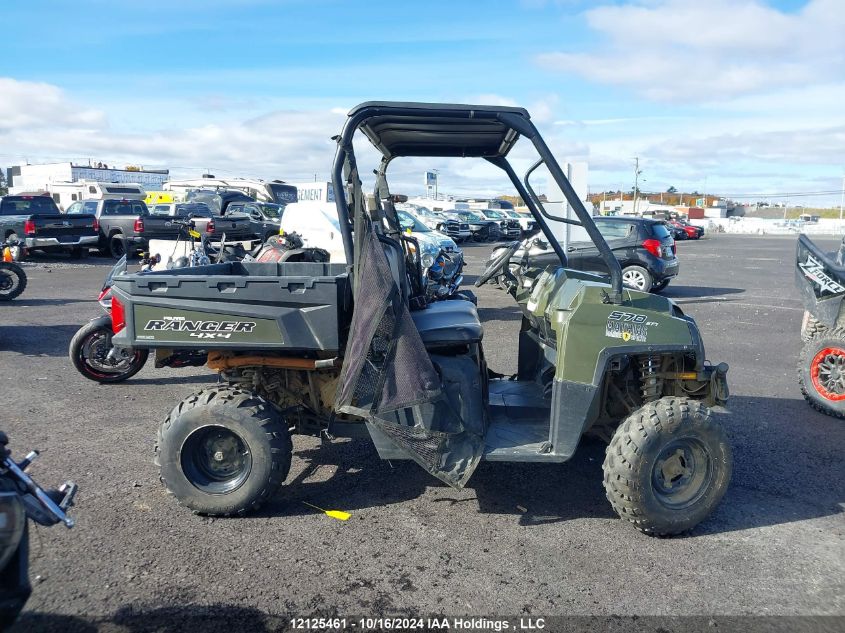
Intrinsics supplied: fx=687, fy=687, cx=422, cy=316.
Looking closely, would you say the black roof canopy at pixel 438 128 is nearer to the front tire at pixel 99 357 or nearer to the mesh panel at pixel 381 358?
the mesh panel at pixel 381 358

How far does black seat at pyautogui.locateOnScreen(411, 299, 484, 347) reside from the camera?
4191 millimetres

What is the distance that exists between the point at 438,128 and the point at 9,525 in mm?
3142

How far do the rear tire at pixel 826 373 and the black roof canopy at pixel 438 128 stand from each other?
153 inches

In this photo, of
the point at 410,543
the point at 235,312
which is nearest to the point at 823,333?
the point at 410,543

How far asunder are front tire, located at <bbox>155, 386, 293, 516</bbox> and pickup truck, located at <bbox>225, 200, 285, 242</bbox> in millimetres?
15718

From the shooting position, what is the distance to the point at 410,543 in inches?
155

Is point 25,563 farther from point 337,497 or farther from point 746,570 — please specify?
point 746,570

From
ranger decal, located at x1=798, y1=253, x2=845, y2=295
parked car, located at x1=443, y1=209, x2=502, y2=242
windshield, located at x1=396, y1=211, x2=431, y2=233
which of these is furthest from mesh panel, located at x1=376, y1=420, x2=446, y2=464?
parked car, located at x1=443, y1=209, x2=502, y2=242

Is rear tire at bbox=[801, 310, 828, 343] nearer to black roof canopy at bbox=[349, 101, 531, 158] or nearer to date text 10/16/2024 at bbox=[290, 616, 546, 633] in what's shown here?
black roof canopy at bbox=[349, 101, 531, 158]

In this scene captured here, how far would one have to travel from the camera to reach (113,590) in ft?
11.1

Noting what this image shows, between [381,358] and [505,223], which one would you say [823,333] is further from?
[505,223]

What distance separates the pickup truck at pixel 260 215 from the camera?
65.3 feet

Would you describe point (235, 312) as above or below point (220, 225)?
below

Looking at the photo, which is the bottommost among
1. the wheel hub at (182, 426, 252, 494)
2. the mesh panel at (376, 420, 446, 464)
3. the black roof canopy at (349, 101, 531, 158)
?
the wheel hub at (182, 426, 252, 494)
